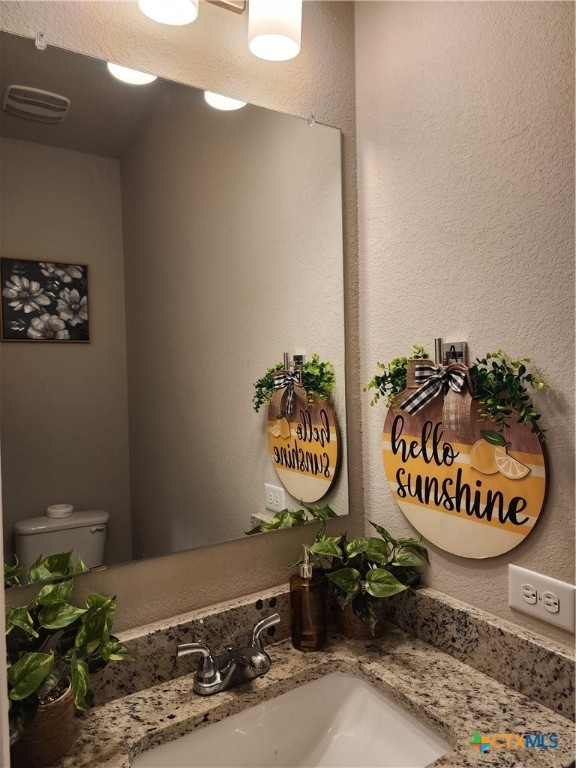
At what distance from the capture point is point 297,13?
1.06 metres

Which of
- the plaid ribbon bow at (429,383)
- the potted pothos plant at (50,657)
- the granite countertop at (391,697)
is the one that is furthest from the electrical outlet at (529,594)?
the potted pothos plant at (50,657)

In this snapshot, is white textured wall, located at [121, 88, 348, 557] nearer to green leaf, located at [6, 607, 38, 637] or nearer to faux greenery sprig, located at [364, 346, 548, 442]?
green leaf, located at [6, 607, 38, 637]

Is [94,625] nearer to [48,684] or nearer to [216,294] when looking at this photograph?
[48,684]

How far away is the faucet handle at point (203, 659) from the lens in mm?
990

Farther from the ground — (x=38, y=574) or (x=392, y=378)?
(x=392, y=378)

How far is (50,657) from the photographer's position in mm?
770

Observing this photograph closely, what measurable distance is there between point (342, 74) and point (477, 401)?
2.95 feet

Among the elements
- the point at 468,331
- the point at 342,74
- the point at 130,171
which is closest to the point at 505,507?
the point at 468,331

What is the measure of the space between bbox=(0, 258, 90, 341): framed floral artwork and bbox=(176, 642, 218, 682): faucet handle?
62 centimetres

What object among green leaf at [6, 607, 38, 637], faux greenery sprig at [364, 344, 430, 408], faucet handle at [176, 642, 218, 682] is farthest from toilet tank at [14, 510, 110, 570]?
faux greenery sprig at [364, 344, 430, 408]

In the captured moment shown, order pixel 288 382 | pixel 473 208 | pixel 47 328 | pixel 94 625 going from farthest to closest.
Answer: pixel 288 382, pixel 473 208, pixel 47 328, pixel 94 625

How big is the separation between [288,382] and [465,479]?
459 mm

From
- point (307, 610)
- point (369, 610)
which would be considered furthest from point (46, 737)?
point (369, 610)

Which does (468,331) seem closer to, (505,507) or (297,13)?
(505,507)
